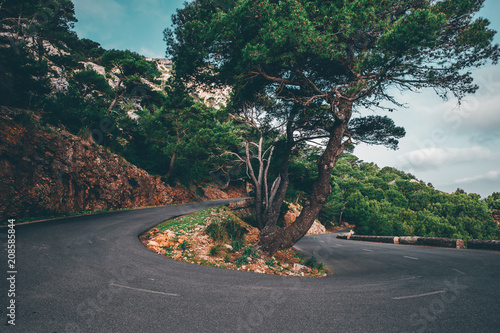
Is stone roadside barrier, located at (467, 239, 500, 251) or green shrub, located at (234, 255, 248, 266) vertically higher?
green shrub, located at (234, 255, 248, 266)

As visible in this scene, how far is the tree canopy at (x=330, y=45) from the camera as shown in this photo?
6434mm

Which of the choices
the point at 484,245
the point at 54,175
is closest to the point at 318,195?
the point at 484,245

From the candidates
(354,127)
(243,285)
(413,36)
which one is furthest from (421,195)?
(243,285)

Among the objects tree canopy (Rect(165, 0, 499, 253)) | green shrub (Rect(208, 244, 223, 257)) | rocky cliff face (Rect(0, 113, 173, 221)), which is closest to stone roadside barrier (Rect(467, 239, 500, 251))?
tree canopy (Rect(165, 0, 499, 253))

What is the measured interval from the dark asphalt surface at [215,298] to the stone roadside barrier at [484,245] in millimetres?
4620

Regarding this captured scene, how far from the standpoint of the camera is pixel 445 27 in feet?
23.1

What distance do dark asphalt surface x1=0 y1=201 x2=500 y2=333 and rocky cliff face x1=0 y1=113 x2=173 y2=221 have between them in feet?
18.4

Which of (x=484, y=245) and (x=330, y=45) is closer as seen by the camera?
(x=330, y=45)

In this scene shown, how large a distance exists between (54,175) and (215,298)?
13242mm

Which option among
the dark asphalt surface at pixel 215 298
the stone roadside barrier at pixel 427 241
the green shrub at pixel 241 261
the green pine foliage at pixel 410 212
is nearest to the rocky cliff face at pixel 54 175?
the dark asphalt surface at pixel 215 298

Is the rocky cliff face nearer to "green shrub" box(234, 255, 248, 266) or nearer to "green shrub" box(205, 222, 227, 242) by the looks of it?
"green shrub" box(205, 222, 227, 242)

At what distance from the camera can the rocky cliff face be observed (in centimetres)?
959

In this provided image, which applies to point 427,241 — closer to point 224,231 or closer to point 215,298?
point 224,231

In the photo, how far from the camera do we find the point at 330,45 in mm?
7012
